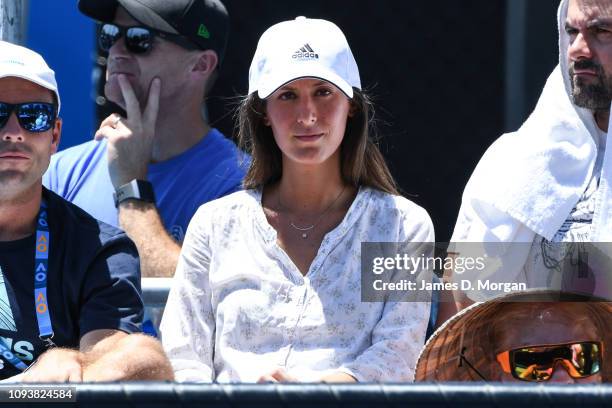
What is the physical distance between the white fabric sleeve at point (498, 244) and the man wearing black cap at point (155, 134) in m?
0.91

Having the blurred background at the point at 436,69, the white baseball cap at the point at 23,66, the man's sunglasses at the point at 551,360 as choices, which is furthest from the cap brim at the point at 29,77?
the blurred background at the point at 436,69

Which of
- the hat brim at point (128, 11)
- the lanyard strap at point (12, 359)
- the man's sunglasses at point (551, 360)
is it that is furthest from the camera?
the hat brim at point (128, 11)

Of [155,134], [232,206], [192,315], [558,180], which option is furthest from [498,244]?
[155,134]

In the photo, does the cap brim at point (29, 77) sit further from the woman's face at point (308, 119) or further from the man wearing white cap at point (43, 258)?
the woman's face at point (308, 119)

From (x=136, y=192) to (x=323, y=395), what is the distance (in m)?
2.37

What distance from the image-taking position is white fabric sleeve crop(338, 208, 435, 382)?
108 inches

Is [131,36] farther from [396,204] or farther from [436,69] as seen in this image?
[436,69]

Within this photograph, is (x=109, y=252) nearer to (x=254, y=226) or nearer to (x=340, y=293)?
(x=254, y=226)

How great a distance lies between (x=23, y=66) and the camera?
115 inches

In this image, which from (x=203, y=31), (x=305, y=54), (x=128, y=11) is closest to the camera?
(x=305, y=54)

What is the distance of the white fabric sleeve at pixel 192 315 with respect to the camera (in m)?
2.89

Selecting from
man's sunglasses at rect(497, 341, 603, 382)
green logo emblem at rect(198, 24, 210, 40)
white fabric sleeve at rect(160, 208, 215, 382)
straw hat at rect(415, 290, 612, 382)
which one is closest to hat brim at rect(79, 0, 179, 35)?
green logo emblem at rect(198, 24, 210, 40)

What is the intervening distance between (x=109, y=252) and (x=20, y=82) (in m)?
0.49

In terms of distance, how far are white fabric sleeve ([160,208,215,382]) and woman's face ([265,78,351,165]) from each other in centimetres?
31
